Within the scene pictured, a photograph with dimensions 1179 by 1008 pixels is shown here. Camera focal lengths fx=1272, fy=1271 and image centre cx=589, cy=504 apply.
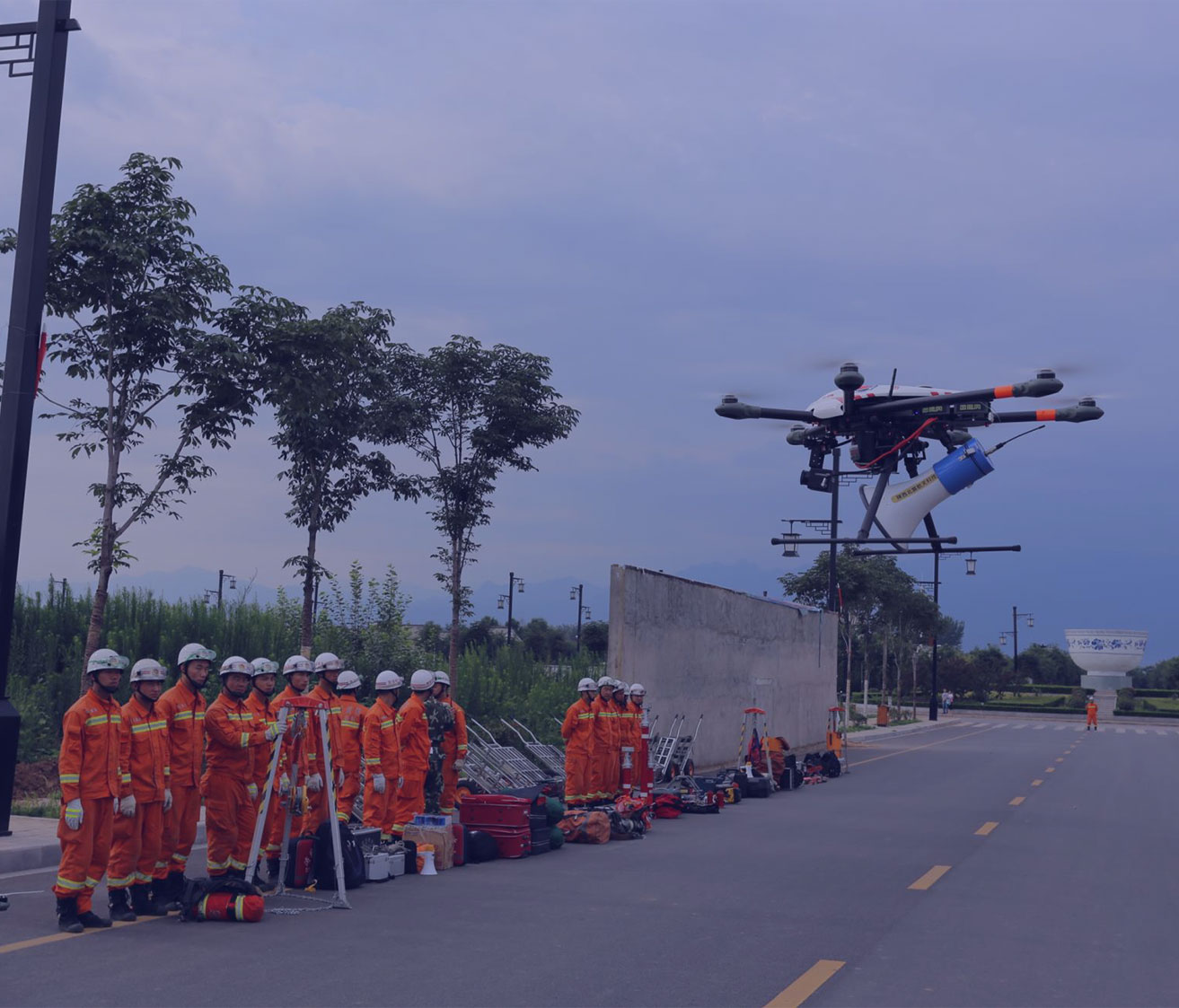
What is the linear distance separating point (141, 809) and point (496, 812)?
4592mm

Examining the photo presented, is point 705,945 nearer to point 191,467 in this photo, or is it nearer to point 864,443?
point 191,467

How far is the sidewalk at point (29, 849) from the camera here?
35.5 feet

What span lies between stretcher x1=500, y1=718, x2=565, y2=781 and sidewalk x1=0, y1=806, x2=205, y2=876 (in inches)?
383

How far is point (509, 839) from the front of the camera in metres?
13.0

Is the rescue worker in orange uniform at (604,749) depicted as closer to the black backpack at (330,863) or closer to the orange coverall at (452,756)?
the orange coverall at (452,756)

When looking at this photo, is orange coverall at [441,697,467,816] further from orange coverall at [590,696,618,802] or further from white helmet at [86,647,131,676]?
white helmet at [86,647,131,676]

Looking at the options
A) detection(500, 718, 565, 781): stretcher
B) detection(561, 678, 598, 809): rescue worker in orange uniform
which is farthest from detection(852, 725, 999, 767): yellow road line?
detection(561, 678, 598, 809): rescue worker in orange uniform

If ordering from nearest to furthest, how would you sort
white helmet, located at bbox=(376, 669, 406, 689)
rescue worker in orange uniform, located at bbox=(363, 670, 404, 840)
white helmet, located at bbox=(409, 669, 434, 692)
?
rescue worker in orange uniform, located at bbox=(363, 670, 404, 840)
white helmet, located at bbox=(376, 669, 406, 689)
white helmet, located at bbox=(409, 669, 434, 692)

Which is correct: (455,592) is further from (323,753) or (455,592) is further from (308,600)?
(323,753)

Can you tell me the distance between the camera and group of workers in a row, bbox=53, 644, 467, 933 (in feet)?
28.7

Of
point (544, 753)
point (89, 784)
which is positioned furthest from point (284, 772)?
point (544, 753)

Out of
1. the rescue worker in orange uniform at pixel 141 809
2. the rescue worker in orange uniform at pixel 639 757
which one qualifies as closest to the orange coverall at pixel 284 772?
the rescue worker in orange uniform at pixel 141 809

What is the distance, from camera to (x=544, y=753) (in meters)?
21.7

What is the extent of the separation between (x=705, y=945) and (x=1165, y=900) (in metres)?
4.89
